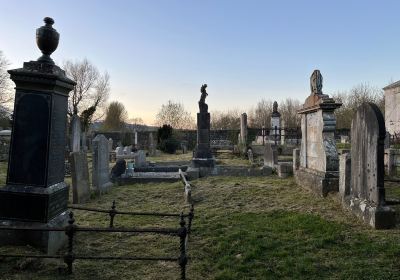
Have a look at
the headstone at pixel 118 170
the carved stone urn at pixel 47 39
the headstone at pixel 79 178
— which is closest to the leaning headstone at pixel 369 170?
the carved stone urn at pixel 47 39

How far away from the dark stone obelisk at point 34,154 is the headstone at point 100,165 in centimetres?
579

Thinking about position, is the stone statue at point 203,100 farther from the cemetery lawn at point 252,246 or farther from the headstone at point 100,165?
the cemetery lawn at point 252,246

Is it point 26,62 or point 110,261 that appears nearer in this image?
point 110,261

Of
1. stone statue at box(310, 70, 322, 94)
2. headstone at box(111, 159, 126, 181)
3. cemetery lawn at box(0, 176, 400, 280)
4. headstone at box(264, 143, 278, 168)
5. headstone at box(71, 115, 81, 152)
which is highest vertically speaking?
stone statue at box(310, 70, 322, 94)

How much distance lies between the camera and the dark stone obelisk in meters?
4.79

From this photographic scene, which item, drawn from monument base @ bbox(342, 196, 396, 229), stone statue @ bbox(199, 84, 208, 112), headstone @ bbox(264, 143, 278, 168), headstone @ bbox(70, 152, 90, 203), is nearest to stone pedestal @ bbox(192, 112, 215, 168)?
stone statue @ bbox(199, 84, 208, 112)

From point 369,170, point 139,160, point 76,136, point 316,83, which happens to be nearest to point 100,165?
point 76,136

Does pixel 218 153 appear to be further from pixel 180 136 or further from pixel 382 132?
pixel 382 132

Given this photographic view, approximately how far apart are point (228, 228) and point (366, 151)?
2.75 meters

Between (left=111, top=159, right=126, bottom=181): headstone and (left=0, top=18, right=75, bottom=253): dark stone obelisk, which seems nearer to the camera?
(left=0, top=18, right=75, bottom=253): dark stone obelisk

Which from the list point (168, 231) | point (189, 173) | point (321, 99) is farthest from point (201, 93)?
Result: point (168, 231)

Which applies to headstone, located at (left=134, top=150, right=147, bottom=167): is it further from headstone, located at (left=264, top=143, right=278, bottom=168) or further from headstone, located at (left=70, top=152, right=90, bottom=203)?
headstone, located at (left=70, top=152, right=90, bottom=203)

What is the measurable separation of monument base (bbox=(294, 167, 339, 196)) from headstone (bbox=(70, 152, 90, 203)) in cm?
587

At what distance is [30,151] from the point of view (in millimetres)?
4891
